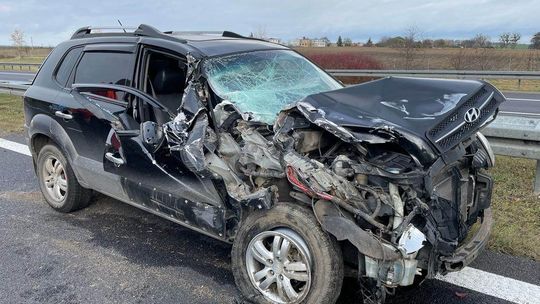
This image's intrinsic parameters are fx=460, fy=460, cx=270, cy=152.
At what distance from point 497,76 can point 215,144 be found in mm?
14942

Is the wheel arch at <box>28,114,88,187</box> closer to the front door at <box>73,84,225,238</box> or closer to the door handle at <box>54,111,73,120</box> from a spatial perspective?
the door handle at <box>54,111,73,120</box>

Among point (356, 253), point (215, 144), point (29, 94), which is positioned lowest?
point (356, 253)

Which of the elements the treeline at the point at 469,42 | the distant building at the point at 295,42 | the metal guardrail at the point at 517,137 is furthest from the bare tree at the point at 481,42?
the metal guardrail at the point at 517,137

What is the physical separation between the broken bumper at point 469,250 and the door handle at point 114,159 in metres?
2.69

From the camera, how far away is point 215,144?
3355 mm

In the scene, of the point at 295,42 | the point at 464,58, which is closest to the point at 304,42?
the point at 295,42

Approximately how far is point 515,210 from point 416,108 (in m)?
2.27

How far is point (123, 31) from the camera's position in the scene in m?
4.39

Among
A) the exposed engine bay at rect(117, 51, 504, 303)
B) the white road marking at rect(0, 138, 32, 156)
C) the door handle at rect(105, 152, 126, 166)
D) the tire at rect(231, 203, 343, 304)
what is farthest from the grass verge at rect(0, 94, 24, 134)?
the tire at rect(231, 203, 343, 304)

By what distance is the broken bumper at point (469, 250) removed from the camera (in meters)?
2.71

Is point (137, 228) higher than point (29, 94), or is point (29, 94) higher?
point (29, 94)

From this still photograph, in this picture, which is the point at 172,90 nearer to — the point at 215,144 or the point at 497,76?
the point at 215,144

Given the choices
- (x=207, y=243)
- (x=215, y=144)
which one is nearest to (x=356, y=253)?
(x=215, y=144)

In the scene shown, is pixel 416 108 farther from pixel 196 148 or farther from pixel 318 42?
pixel 318 42
